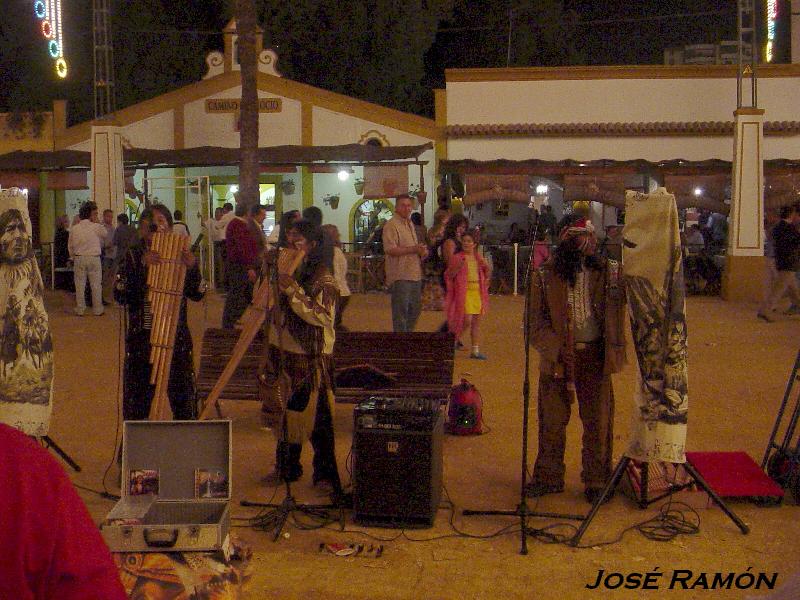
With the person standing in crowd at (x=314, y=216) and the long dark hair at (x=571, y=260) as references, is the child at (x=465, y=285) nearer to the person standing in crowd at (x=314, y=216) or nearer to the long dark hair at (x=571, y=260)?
the person standing in crowd at (x=314, y=216)

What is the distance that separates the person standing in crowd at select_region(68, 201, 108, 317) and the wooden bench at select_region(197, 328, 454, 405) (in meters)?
8.51

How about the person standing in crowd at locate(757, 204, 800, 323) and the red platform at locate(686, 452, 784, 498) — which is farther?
the person standing in crowd at locate(757, 204, 800, 323)

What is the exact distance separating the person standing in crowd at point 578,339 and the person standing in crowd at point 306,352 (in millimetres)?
1392

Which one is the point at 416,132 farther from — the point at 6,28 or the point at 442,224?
the point at 6,28

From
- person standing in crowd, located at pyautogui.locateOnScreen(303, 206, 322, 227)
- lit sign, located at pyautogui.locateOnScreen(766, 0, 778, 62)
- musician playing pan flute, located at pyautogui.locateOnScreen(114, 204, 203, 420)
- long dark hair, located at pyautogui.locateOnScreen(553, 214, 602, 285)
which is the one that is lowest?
musician playing pan flute, located at pyautogui.locateOnScreen(114, 204, 203, 420)

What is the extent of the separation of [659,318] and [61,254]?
17.7 m

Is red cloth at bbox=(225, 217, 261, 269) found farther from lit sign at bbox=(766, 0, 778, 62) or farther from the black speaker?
lit sign at bbox=(766, 0, 778, 62)

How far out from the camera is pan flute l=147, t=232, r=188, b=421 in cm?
663

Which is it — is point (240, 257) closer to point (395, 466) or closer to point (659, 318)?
point (395, 466)

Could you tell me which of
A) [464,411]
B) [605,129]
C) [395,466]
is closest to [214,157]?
[605,129]

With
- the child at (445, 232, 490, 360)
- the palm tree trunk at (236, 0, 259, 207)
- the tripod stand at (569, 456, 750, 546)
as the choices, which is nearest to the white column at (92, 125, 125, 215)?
the palm tree trunk at (236, 0, 259, 207)

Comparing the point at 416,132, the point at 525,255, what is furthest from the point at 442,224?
the point at 416,132

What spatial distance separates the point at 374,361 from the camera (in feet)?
27.5

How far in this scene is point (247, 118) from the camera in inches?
828
